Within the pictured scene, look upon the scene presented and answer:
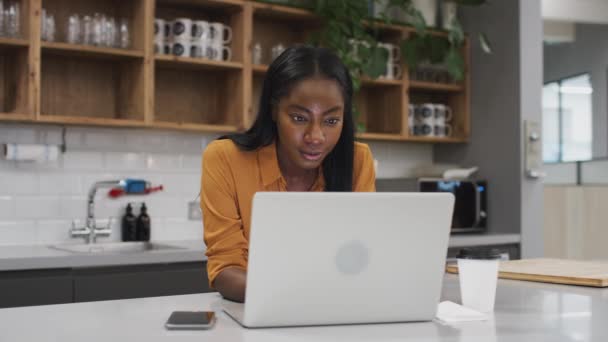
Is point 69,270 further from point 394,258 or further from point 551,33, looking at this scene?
point 551,33

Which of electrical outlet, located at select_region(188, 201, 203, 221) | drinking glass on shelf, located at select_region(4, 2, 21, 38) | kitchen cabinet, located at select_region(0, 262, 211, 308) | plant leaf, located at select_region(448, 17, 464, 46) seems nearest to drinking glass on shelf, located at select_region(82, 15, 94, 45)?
drinking glass on shelf, located at select_region(4, 2, 21, 38)

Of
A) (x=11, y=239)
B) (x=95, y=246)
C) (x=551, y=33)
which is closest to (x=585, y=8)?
(x=551, y=33)

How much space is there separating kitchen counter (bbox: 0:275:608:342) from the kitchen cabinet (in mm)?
1314

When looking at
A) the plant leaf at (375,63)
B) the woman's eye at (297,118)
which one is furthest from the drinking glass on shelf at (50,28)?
the woman's eye at (297,118)

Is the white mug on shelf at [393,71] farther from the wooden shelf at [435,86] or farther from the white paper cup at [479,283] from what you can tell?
the white paper cup at [479,283]

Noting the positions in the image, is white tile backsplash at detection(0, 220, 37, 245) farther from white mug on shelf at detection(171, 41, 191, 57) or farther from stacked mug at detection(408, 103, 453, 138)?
stacked mug at detection(408, 103, 453, 138)

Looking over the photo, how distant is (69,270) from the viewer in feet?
8.73

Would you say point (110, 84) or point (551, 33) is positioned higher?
point (551, 33)

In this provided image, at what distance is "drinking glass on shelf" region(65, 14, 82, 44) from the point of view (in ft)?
10.2

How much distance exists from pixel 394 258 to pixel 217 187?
60 centimetres

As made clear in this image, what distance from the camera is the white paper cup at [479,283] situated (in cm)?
136

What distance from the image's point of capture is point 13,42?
287cm

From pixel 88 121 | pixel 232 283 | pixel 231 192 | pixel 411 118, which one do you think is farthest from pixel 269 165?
pixel 411 118

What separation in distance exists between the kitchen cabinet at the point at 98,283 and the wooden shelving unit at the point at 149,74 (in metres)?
0.69
